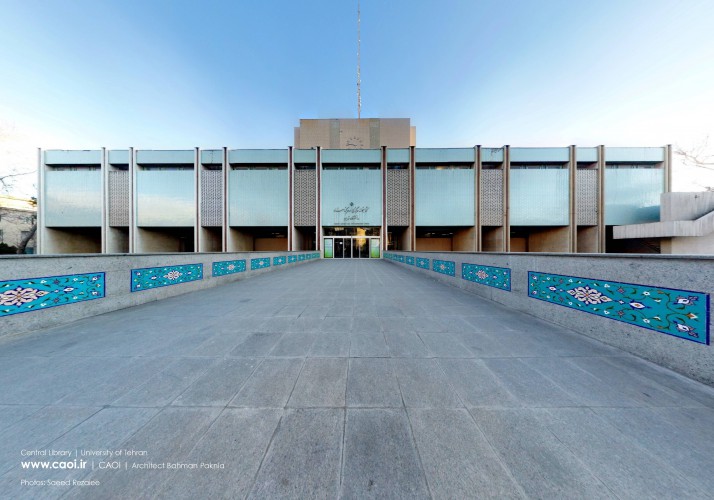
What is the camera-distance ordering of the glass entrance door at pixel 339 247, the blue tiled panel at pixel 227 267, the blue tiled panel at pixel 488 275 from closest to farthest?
the blue tiled panel at pixel 488 275, the blue tiled panel at pixel 227 267, the glass entrance door at pixel 339 247

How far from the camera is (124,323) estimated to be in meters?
4.35

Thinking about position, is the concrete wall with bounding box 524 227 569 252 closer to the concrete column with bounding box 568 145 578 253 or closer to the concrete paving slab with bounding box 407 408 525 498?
the concrete column with bounding box 568 145 578 253

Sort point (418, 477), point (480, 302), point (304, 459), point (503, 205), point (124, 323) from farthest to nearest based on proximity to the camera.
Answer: point (503, 205) → point (480, 302) → point (124, 323) → point (304, 459) → point (418, 477)

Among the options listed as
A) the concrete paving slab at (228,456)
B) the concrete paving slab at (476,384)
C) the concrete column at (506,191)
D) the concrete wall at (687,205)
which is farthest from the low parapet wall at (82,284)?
the concrete wall at (687,205)

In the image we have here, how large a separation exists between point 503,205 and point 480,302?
25.9 meters

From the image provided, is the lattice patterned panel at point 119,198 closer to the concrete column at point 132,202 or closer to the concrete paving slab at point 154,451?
the concrete column at point 132,202

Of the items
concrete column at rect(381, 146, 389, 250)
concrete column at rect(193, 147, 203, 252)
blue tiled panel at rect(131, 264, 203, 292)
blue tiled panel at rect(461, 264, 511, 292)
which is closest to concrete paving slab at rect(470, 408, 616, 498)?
blue tiled panel at rect(461, 264, 511, 292)

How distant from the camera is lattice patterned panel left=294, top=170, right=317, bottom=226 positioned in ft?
89.2

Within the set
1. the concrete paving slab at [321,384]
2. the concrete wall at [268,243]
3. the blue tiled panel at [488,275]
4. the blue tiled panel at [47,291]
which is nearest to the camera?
the concrete paving slab at [321,384]

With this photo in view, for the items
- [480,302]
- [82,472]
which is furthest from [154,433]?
[480,302]

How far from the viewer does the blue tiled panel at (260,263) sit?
11238 millimetres

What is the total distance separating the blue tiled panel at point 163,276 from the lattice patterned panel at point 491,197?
91.9 feet

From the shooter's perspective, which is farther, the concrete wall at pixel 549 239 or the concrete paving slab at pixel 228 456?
the concrete wall at pixel 549 239

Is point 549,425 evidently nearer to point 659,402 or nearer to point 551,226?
point 659,402
